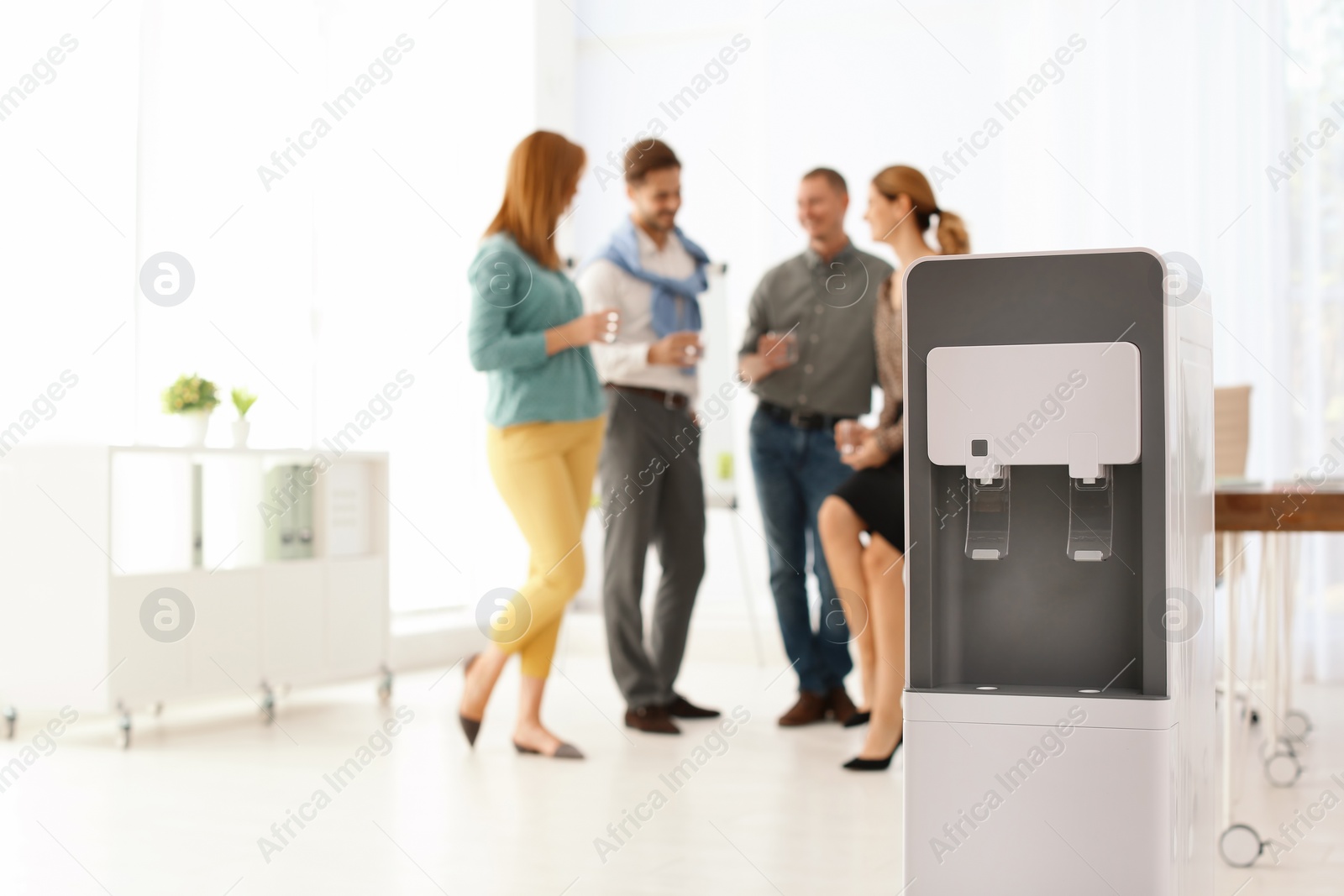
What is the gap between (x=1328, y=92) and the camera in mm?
4570

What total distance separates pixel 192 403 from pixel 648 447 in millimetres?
1360

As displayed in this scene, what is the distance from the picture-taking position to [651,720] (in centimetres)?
348

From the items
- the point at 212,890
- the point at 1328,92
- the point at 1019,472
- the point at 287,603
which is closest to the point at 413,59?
the point at 287,603

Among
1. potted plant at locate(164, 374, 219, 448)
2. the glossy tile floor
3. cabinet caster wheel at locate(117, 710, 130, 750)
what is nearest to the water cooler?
the glossy tile floor

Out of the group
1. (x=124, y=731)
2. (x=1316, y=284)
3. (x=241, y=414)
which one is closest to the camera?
(x=124, y=731)

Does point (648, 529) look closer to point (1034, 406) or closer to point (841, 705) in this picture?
point (841, 705)

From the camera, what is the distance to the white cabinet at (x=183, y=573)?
3418mm

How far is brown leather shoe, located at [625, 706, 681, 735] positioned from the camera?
3451 millimetres

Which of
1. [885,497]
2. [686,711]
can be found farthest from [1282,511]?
[686,711]

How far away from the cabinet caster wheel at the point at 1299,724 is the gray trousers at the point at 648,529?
5.43ft

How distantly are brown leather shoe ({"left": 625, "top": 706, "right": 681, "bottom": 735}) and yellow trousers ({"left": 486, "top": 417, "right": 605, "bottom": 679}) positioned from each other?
0.47 metres

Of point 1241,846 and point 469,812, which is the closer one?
point 1241,846

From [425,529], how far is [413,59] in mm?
Answer: 1952

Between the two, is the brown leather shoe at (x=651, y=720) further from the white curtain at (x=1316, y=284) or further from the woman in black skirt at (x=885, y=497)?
the white curtain at (x=1316, y=284)
